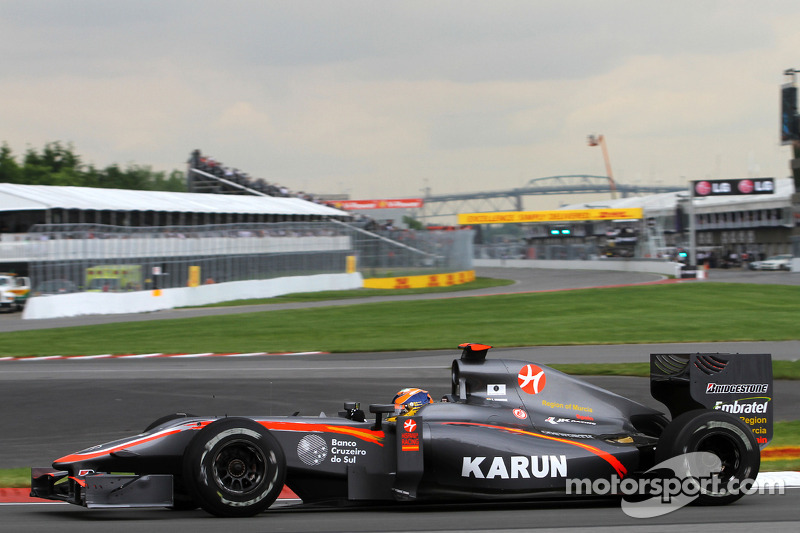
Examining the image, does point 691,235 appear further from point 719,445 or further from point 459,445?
point 459,445

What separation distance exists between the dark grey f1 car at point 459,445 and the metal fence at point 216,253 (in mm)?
26840

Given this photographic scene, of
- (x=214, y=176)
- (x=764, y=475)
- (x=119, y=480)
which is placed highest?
(x=214, y=176)

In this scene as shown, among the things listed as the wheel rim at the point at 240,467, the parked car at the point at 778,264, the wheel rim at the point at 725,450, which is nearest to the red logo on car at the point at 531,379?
the wheel rim at the point at 725,450

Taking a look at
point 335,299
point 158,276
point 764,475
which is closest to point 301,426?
point 764,475

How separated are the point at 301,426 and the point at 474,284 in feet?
149

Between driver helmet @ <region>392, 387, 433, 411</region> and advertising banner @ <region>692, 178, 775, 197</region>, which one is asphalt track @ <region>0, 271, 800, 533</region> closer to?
driver helmet @ <region>392, 387, 433, 411</region>

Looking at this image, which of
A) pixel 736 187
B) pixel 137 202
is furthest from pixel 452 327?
pixel 736 187

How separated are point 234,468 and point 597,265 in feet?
215

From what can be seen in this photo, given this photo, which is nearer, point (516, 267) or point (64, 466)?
point (64, 466)

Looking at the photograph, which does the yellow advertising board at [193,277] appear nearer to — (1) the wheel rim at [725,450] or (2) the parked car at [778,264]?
(1) the wheel rim at [725,450]

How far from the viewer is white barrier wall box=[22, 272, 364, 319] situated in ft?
101

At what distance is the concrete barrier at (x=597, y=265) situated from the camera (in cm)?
5916

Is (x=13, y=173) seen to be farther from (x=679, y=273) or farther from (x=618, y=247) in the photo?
(x=679, y=273)

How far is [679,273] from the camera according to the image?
5447 centimetres
